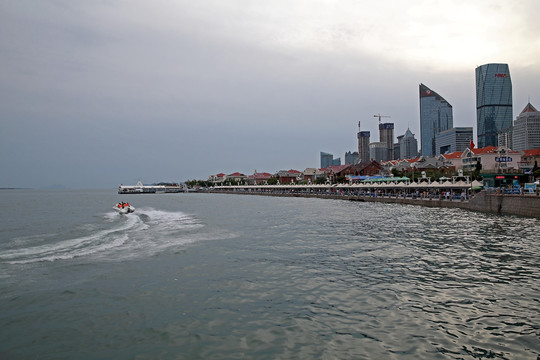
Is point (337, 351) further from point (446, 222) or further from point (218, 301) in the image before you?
point (446, 222)

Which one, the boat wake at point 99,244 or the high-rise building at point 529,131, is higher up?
the high-rise building at point 529,131

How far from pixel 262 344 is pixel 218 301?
3.12 meters

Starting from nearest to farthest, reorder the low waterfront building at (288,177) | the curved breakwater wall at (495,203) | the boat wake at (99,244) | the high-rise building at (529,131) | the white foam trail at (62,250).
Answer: the white foam trail at (62,250) → the boat wake at (99,244) → the curved breakwater wall at (495,203) → the low waterfront building at (288,177) → the high-rise building at (529,131)

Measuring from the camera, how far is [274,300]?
10797 millimetres

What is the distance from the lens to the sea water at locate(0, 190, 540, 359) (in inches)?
312

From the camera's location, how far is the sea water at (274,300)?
794cm

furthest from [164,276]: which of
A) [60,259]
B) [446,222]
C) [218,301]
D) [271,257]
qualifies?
[446,222]

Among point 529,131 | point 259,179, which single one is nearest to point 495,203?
point 259,179

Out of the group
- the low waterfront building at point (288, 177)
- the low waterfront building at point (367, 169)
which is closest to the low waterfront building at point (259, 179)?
the low waterfront building at point (288, 177)

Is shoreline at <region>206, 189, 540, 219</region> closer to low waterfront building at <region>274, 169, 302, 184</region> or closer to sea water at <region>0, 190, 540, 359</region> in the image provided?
sea water at <region>0, 190, 540, 359</region>

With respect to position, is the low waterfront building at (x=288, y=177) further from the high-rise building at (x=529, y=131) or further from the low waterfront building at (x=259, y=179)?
the high-rise building at (x=529, y=131)

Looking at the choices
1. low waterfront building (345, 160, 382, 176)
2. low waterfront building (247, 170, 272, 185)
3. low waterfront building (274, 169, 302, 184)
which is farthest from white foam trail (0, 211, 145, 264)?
low waterfront building (247, 170, 272, 185)

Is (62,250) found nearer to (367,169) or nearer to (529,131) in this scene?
(367,169)

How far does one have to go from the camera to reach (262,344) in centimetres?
803
